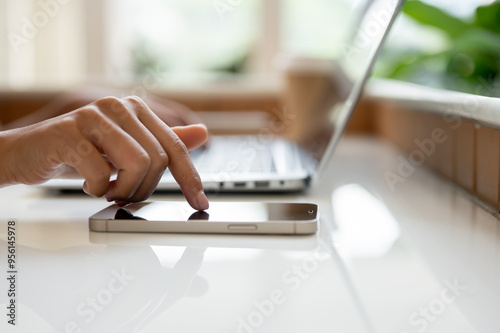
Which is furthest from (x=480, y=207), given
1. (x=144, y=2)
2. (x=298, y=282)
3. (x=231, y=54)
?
(x=144, y=2)

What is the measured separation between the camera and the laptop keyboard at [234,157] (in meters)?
0.78

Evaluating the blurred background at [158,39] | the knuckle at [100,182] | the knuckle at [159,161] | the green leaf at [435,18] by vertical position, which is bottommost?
the blurred background at [158,39]

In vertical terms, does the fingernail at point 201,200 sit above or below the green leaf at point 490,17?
below

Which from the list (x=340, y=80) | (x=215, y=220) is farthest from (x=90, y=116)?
(x=340, y=80)

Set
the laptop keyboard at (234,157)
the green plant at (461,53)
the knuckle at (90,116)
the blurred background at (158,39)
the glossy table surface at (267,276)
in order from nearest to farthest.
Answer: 1. the glossy table surface at (267,276)
2. the knuckle at (90,116)
3. the laptop keyboard at (234,157)
4. the green plant at (461,53)
5. the blurred background at (158,39)

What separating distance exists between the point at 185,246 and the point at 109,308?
14 centimetres

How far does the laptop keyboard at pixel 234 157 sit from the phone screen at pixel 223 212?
0.20m

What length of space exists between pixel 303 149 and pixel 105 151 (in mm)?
668

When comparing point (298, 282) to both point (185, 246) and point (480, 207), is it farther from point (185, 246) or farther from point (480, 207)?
point (480, 207)

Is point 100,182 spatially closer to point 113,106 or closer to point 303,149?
point 113,106

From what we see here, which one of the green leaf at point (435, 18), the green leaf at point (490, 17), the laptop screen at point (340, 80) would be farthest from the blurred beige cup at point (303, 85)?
the green leaf at point (490, 17)

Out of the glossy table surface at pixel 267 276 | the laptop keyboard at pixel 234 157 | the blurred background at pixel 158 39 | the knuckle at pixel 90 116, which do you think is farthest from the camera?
the blurred background at pixel 158 39

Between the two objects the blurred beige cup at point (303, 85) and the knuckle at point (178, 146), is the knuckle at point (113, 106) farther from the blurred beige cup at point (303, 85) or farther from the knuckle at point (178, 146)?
the blurred beige cup at point (303, 85)

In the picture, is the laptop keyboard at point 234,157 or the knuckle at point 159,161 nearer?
the knuckle at point 159,161
